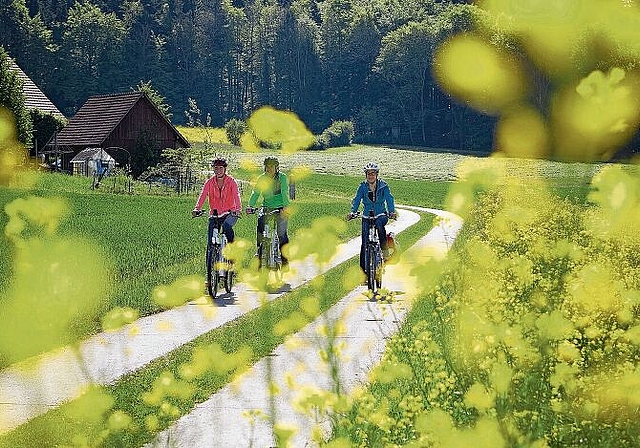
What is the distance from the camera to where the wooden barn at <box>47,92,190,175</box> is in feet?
174

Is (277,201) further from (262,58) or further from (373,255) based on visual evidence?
(262,58)

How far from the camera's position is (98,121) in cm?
5509

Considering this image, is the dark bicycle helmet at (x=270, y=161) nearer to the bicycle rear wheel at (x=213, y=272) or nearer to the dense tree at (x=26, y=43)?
the bicycle rear wheel at (x=213, y=272)

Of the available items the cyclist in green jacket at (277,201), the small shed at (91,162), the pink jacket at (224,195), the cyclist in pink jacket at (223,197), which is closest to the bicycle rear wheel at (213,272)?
the cyclist in pink jacket at (223,197)

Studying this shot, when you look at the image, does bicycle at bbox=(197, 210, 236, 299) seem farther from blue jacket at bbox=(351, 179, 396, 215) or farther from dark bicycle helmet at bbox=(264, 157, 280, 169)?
blue jacket at bbox=(351, 179, 396, 215)

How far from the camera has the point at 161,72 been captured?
118 metres

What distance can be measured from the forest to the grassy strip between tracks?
277 ft

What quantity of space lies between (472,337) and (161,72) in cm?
11549

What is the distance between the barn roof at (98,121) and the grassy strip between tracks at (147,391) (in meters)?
43.8

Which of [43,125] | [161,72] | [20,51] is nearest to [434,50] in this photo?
[161,72]

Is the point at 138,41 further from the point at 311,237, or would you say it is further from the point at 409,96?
the point at 311,237

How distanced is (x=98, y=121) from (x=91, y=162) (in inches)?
253

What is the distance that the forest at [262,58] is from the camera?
336 feet

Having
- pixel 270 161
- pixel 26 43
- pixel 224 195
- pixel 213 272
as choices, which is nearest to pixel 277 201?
pixel 224 195
